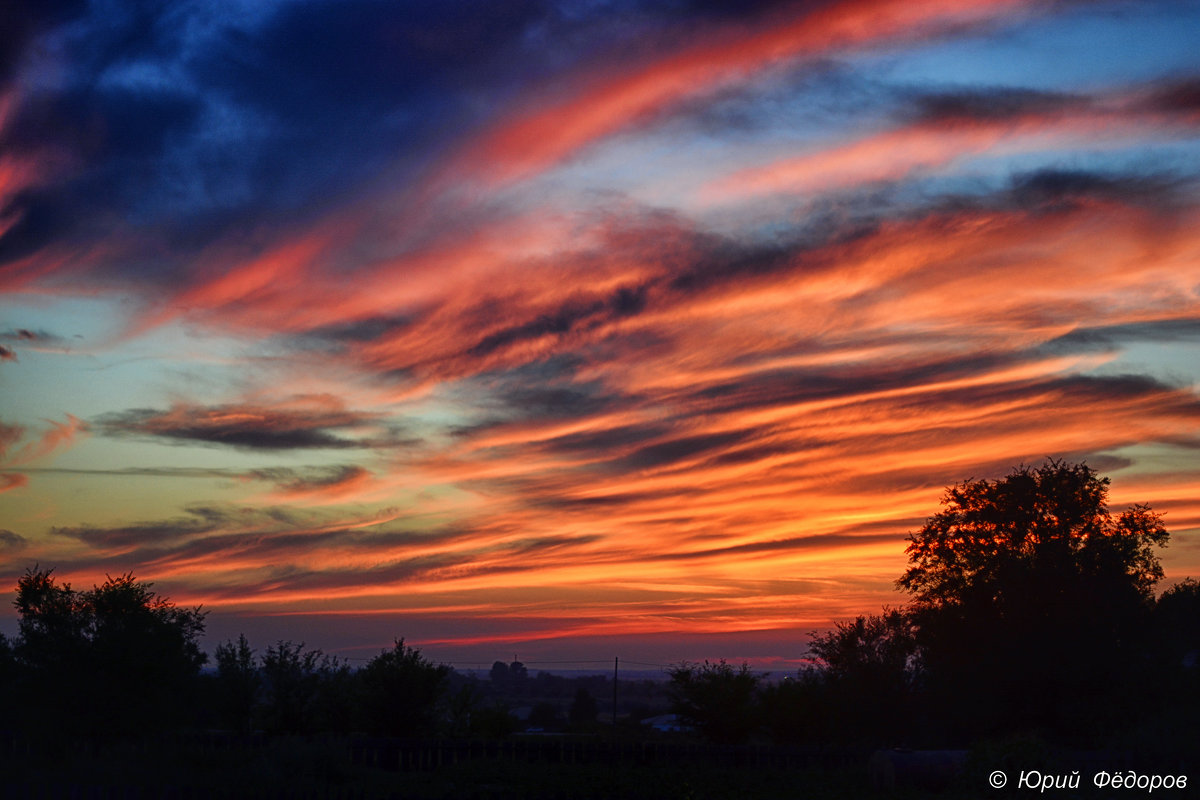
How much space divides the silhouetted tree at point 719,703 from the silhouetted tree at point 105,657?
1790cm

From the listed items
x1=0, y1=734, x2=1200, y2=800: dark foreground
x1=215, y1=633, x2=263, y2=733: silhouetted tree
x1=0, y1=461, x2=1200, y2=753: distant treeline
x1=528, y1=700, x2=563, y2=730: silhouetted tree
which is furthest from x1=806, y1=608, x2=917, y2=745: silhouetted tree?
x1=528, y1=700, x2=563, y2=730: silhouetted tree

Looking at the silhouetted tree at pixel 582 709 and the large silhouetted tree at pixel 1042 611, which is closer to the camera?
the large silhouetted tree at pixel 1042 611

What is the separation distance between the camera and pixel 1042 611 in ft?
146

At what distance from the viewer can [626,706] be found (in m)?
126

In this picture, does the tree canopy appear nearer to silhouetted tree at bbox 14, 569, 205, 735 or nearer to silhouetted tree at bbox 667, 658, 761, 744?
silhouetted tree at bbox 667, 658, 761, 744

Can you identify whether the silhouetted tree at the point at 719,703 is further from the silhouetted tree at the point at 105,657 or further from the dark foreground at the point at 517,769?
the silhouetted tree at the point at 105,657

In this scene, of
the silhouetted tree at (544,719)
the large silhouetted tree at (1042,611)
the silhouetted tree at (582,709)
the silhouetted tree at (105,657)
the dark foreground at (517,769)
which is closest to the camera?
the dark foreground at (517,769)

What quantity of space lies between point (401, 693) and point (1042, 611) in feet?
90.0

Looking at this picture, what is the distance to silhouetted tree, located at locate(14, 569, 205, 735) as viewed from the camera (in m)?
29.4

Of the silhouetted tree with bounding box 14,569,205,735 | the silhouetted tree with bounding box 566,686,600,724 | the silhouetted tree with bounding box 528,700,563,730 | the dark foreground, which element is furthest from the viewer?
the silhouetted tree with bounding box 566,686,600,724

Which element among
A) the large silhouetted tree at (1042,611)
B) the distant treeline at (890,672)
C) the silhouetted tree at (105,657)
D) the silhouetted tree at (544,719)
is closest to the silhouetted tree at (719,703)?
the distant treeline at (890,672)

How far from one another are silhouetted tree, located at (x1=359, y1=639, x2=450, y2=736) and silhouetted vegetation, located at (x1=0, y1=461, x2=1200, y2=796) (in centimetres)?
6

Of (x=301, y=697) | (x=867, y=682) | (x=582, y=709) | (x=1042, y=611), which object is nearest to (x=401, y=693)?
(x=301, y=697)

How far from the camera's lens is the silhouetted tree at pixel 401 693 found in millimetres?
36156
